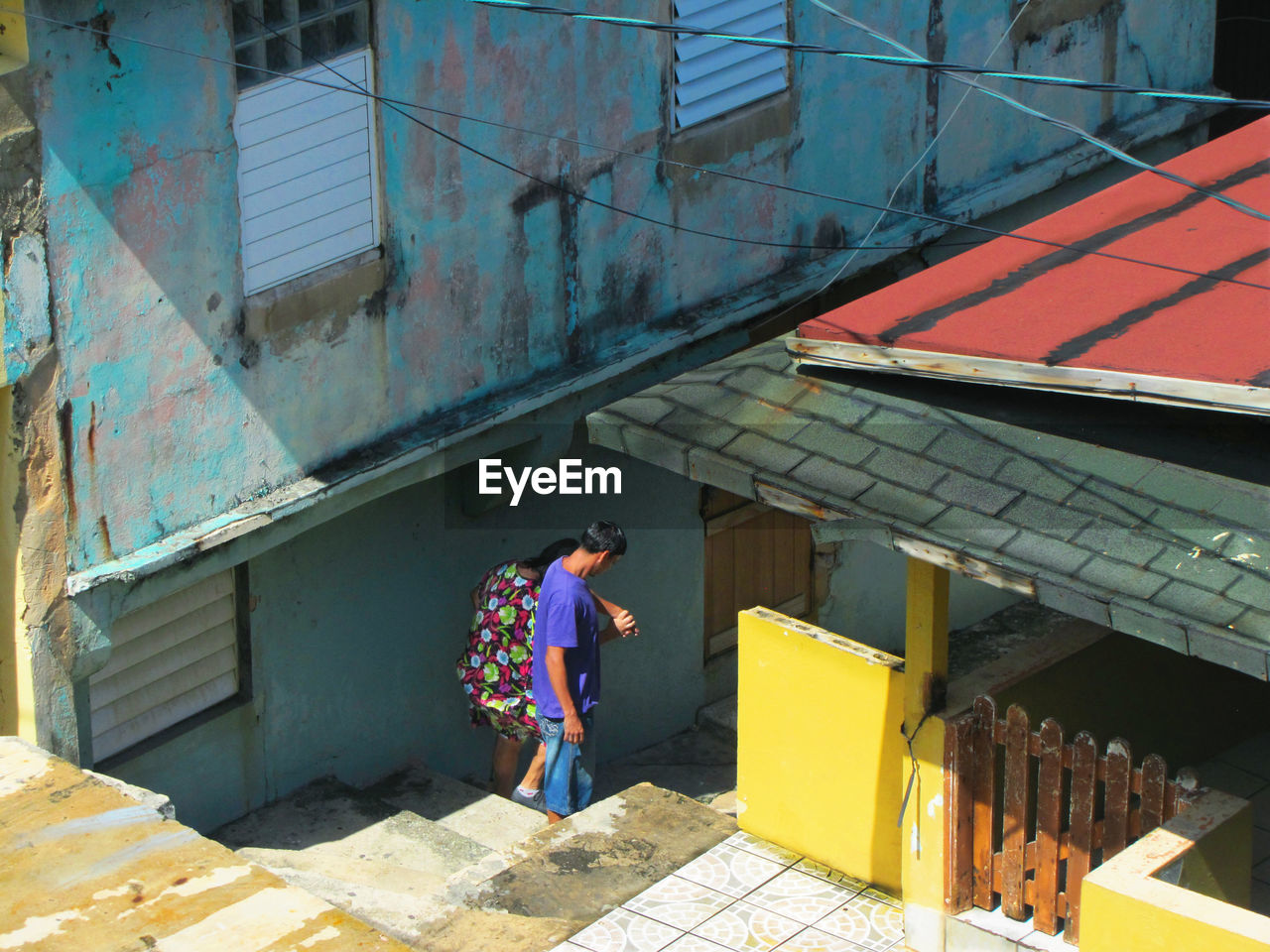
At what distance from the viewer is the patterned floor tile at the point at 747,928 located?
723 cm

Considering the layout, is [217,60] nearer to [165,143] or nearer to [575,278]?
[165,143]

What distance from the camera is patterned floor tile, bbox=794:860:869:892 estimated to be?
7.75 m

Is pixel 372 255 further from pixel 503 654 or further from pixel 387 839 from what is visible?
pixel 387 839

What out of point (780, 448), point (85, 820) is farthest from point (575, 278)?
point (85, 820)

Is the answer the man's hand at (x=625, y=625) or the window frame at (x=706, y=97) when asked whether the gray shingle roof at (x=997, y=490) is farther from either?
the window frame at (x=706, y=97)

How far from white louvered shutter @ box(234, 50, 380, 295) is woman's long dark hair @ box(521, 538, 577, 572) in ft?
6.07

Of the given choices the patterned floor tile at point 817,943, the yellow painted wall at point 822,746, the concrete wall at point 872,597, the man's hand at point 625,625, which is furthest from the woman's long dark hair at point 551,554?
the concrete wall at point 872,597

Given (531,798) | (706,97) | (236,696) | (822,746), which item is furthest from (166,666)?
(706,97)

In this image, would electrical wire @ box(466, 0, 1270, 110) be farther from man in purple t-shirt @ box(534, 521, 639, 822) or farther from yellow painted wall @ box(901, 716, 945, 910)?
yellow painted wall @ box(901, 716, 945, 910)

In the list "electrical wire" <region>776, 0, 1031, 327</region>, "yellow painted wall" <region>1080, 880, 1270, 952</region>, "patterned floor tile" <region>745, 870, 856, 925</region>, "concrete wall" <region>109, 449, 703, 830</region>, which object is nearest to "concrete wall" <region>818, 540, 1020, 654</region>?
"concrete wall" <region>109, 449, 703, 830</region>

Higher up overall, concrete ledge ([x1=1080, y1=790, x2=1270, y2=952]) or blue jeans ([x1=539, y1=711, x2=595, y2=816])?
concrete ledge ([x1=1080, y1=790, x2=1270, y2=952])

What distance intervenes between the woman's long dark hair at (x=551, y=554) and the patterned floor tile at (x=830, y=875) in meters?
2.02

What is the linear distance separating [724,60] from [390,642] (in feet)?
12.9

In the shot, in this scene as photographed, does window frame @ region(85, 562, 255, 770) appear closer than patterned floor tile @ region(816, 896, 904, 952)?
No
